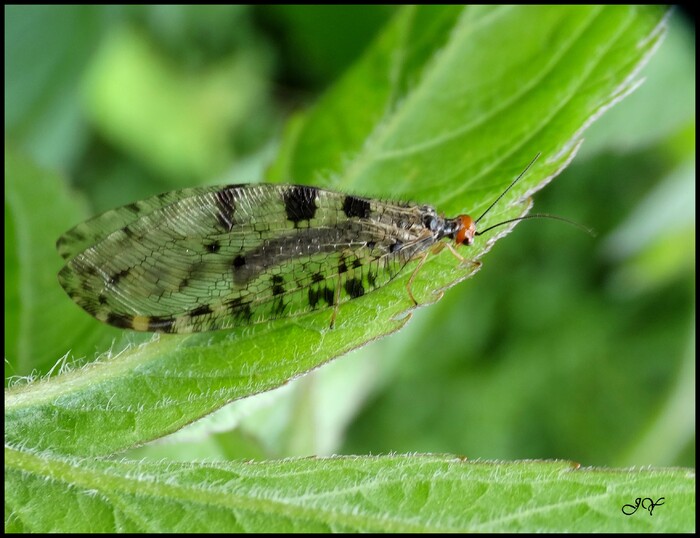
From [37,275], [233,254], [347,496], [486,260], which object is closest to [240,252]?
[233,254]

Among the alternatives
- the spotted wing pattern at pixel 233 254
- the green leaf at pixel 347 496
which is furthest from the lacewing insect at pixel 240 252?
the green leaf at pixel 347 496

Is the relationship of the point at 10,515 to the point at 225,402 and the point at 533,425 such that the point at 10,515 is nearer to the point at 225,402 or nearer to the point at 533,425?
the point at 225,402

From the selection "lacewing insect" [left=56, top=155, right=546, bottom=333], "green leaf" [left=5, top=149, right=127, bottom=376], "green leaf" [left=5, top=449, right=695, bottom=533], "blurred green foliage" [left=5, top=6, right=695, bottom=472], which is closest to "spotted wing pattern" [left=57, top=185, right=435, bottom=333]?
"lacewing insect" [left=56, top=155, right=546, bottom=333]

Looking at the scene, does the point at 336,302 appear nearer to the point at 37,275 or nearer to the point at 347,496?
the point at 347,496

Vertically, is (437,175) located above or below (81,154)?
below

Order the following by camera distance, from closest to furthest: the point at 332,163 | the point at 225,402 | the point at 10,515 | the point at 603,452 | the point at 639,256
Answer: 1. the point at 10,515
2. the point at 225,402
3. the point at 332,163
4. the point at 639,256
5. the point at 603,452

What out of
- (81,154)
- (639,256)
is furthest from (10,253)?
(639,256)
